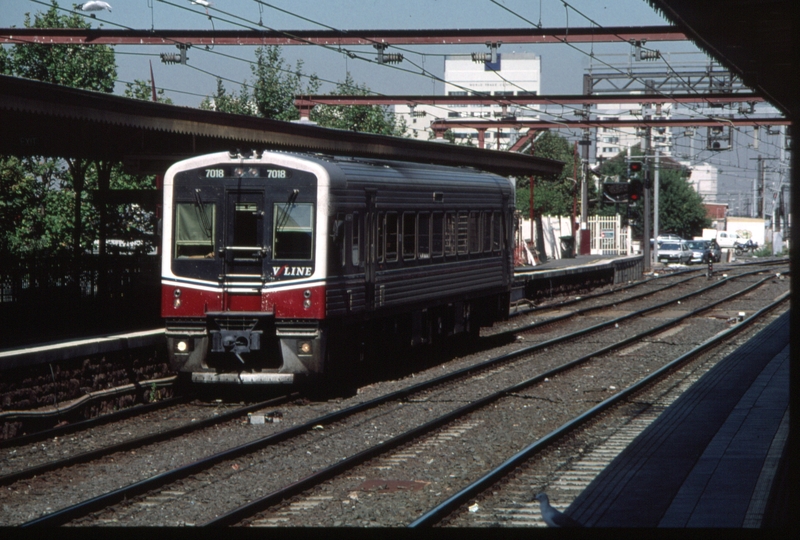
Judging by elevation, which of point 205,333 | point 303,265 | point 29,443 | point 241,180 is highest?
point 241,180

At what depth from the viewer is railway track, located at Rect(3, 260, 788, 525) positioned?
26.9 feet

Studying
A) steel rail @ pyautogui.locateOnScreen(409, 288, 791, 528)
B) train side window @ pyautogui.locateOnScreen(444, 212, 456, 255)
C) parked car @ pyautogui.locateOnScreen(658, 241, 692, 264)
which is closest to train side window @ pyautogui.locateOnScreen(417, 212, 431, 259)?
train side window @ pyautogui.locateOnScreen(444, 212, 456, 255)

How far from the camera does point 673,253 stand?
6062 centimetres

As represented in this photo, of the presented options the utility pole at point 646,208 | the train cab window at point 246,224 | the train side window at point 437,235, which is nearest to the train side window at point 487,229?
the train side window at point 437,235

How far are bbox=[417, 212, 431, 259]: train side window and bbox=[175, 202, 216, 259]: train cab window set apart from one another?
3845mm

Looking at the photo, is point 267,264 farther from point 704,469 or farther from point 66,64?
point 66,64

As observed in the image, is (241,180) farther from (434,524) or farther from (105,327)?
(434,524)

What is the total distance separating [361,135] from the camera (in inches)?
804

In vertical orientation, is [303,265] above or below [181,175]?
below

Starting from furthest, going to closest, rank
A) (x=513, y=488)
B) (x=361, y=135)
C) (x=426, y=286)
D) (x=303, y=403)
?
(x=361, y=135)
(x=426, y=286)
(x=303, y=403)
(x=513, y=488)

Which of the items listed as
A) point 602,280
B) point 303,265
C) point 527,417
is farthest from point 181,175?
point 602,280

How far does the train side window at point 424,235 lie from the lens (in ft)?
53.9

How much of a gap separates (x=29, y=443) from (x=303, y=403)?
375cm

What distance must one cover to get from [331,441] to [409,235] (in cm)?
556
